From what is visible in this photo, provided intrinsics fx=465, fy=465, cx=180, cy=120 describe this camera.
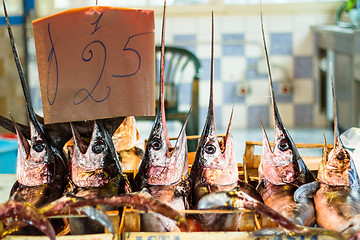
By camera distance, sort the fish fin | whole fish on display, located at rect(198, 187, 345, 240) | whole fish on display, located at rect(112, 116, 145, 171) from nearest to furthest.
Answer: whole fish on display, located at rect(198, 187, 345, 240) → the fish fin → whole fish on display, located at rect(112, 116, 145, 171)

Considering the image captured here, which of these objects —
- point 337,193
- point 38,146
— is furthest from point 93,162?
point 337,193

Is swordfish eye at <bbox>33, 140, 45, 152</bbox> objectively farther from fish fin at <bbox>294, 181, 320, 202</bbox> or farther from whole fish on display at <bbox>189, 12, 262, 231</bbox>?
fish fin at <bbox>294, 181, 320, 202</bbox>

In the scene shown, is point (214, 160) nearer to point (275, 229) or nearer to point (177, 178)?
point (177, 178)

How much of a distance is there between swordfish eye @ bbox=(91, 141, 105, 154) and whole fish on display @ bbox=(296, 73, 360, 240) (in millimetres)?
466

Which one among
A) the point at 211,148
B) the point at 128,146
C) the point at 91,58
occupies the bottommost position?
the point at 128,146

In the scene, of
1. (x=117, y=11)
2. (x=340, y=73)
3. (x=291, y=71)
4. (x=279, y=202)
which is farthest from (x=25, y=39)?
(x=279, y=202)

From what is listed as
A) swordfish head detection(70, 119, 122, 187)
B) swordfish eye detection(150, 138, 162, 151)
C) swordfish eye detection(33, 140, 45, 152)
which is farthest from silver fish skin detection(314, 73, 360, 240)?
swordfish eye detection(33, 140, 45, 152)

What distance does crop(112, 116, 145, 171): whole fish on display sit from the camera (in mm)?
1470

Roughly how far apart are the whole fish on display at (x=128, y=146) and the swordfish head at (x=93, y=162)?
332 mm

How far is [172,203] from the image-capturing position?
1.04 meters

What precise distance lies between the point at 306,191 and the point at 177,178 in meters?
0.30

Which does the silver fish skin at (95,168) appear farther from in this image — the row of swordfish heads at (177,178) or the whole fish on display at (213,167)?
the whole fish on display at (213,167)

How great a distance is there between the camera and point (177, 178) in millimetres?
1102

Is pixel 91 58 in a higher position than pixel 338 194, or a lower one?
higher
